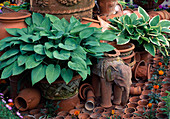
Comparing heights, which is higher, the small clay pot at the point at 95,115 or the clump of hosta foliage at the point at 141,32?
the clump of hosta foliage at the point at 141,32

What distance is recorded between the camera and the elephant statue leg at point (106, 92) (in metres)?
3.33

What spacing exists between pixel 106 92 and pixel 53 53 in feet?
3.15

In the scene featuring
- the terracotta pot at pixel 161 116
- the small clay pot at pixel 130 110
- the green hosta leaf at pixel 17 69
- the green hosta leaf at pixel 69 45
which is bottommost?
the small clay pot at pixel 130 110

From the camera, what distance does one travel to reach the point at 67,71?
2967 mm

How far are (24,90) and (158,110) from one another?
179 centimetres

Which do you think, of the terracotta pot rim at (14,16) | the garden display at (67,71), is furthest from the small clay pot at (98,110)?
the terracotta pot rim at (14,16)

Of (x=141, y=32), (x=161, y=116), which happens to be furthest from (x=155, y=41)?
(x=161, y=116)

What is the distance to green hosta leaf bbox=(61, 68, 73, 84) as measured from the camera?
2.89 metres

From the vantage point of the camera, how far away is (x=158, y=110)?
3164mm

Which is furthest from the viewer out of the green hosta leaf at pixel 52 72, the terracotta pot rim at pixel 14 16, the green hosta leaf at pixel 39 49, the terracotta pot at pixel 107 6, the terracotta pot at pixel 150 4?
the terracotta pot at pixel 150 4

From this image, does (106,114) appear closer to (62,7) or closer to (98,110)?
(98,110)

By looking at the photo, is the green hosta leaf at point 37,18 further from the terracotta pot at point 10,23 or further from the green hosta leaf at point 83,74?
the green hosta leaf at point 83,74

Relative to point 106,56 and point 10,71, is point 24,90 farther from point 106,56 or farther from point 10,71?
point 106,56

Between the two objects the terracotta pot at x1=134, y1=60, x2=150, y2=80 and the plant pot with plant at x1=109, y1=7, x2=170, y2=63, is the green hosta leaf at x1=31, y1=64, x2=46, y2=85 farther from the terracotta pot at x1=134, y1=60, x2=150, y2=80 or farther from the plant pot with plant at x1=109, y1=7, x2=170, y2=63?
the terracotta pot at x1=134, y1=60, x2=150, y2=80
